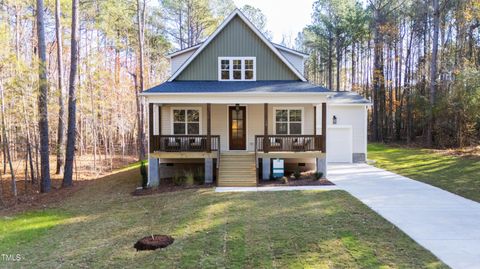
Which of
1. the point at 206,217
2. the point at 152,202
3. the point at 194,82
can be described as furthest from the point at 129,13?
the point at 206,217

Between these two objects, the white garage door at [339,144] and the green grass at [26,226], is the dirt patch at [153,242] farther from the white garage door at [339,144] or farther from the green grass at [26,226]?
the white garage door at [339,144]

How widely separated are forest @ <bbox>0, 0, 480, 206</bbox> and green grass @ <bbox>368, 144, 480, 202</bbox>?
6.09 metres

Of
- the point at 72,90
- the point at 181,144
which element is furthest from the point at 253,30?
the point at 72,90

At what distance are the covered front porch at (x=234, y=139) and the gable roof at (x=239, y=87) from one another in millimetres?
479

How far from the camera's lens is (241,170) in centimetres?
1409

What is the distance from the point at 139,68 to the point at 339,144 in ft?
50.2

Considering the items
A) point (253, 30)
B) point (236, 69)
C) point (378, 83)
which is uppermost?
point (253, 30)

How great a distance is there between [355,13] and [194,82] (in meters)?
26.0

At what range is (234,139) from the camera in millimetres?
16391

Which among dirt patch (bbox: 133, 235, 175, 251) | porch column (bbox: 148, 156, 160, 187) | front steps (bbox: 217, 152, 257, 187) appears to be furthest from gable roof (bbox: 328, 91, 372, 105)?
dirt patch (bbox: 133, 235, 175, 251)

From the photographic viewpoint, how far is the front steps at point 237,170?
1332cm

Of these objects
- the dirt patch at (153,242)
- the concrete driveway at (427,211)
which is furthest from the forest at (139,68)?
the concrete driveway at (427,211)

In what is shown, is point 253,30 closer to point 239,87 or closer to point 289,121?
point 239,87

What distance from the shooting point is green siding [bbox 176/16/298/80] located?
1574 cm
